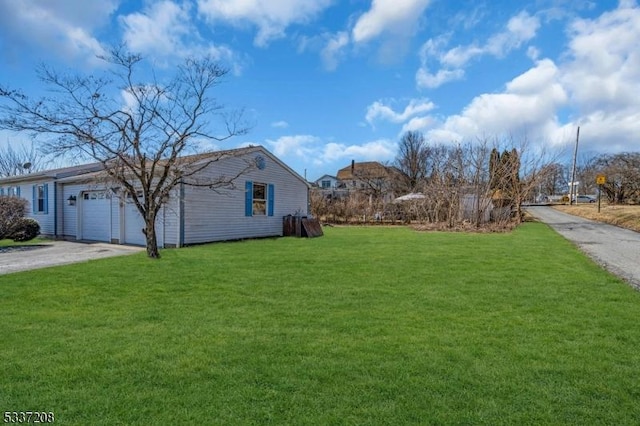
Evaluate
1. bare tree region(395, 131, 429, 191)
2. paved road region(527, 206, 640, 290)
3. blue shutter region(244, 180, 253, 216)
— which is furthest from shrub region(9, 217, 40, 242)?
bare tree region(395, 131, 429, 191)

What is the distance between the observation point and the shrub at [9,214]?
40.2ft

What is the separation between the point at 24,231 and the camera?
43.0 feet

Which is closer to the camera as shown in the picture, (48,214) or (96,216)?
(96,216)

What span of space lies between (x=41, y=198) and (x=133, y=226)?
20.6 feet

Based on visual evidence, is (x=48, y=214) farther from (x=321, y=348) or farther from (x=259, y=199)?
(x=321, y=348)

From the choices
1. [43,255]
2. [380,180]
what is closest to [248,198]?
[43,255]

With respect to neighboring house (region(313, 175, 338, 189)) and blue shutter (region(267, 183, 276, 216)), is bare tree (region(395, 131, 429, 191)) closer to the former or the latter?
neighboring house (region(313, 175, 338, 189))

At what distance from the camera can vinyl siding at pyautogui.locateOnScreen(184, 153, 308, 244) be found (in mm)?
12148

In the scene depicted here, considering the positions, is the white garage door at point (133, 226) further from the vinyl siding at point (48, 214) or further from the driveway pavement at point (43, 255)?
the vinyl siding at point (48, 214)

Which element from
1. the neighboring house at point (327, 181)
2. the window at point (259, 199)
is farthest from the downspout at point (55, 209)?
the neighboring house at point (327, 181)

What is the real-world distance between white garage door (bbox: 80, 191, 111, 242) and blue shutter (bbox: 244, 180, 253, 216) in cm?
478

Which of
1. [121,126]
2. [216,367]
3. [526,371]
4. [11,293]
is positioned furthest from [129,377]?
[121,126]

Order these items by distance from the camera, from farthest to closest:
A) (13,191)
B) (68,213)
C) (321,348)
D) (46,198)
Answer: (13,191), (46,198), (68,213), (321,348)

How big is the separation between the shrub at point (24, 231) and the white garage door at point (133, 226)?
3556mm
